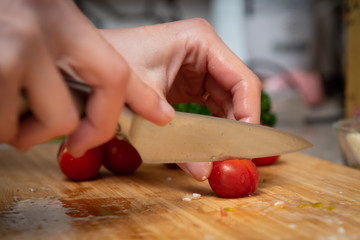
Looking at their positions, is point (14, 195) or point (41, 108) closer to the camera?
point (41, 108)

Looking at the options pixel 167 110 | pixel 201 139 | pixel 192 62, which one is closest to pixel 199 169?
pixel 201 139

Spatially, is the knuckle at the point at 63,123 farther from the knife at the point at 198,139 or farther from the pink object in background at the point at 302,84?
the pink object in background at the point at 302,84

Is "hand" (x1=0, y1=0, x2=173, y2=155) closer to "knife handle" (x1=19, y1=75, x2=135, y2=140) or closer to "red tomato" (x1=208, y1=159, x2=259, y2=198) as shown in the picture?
"knife handle" (x1=19, y1=75, x2=135, y2=140)

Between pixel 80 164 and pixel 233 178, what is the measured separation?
20.5 inches

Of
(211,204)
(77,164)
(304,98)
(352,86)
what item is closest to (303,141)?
(211,204)

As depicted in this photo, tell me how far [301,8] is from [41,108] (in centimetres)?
236

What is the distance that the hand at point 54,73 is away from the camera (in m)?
0.72

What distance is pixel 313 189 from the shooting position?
4.28ft

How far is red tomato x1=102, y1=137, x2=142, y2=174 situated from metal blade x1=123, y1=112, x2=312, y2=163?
40cm

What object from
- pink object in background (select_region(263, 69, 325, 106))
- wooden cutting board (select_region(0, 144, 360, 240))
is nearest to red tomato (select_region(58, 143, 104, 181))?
wooden cutting board (select_region(0, 144, 360, 240))

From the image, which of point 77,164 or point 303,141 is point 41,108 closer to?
point 77,164

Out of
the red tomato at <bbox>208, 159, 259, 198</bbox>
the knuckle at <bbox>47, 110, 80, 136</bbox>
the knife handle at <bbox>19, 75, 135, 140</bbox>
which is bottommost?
the red tomato at <bbox>208, 159, 259, 198</bbox>

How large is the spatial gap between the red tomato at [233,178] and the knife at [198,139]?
5 centimetres

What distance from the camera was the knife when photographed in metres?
1.06
